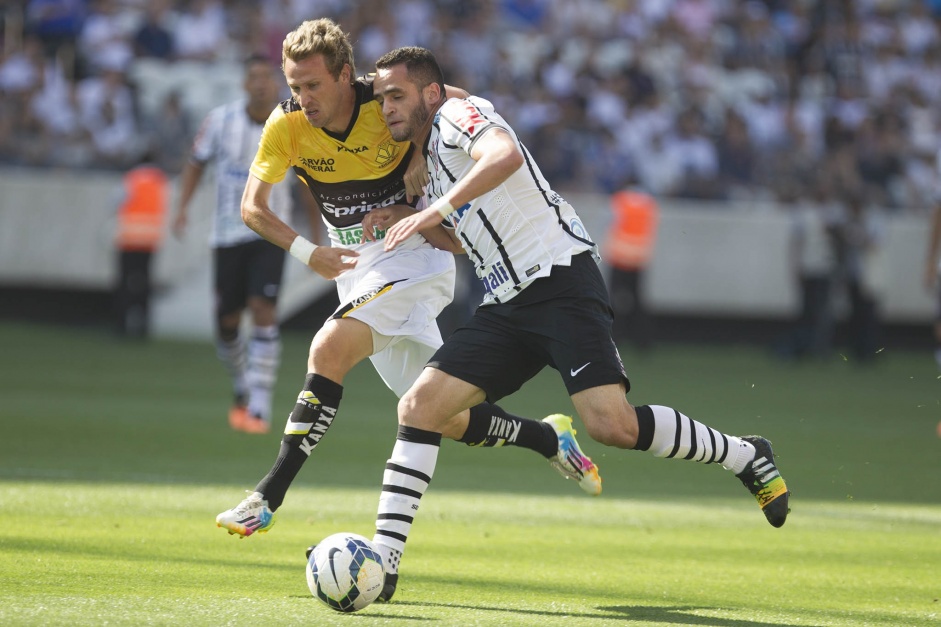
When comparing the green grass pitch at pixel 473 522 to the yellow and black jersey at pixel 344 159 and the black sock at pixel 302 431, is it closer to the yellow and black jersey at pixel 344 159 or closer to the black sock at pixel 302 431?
the black sock at pixel 302 431

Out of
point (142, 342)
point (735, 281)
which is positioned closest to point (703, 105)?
point (735, 281)

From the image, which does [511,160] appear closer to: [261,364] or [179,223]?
[261,364]

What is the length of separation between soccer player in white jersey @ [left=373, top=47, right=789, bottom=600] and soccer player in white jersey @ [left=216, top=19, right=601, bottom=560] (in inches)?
18.6

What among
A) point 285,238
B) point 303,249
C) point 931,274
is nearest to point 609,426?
point 303,249

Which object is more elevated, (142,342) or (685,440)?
(685,440)

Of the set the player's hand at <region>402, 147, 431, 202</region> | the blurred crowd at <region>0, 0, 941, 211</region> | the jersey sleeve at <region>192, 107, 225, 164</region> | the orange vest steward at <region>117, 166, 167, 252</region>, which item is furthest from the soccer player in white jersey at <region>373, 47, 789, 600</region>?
the blurred crowd at <region>0, 0, 941, 211</region>

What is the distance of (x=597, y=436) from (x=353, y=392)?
848cm

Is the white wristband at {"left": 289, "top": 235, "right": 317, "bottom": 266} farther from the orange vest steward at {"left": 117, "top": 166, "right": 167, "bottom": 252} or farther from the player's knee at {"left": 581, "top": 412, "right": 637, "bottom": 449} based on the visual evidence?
the orange vest steward at {"left": 117, "top": 166, "right": 167, "bottom": 252}

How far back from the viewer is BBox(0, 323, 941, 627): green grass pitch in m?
5.02

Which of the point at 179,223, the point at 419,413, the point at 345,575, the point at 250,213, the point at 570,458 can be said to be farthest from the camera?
the point at 179,223

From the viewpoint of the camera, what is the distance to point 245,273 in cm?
1011

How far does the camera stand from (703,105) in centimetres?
2047

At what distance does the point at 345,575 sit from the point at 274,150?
2215 millimetres

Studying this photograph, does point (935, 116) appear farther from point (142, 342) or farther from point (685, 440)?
Answer: point (685, 440)
